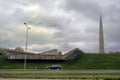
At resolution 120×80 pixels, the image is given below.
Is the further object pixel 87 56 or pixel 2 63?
pixel 87 56

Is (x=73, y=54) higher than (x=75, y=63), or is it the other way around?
(x=73, y=54)

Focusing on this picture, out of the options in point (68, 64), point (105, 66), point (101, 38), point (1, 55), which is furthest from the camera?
point (101, 38)

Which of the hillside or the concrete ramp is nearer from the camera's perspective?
the hillside

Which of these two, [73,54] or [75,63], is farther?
[73,54]

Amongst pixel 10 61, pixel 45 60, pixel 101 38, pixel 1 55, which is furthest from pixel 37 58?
pixel 101 38

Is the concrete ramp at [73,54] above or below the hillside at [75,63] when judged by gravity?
above

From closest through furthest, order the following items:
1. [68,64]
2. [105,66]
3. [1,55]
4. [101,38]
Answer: [105,66] → [68,64] → [1,55] → [101,38]

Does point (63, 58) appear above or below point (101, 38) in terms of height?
below

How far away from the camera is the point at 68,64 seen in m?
81.8

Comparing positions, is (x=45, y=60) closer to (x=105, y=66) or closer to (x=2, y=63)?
(x=2, y=63)

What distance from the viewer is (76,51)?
93.4 meters

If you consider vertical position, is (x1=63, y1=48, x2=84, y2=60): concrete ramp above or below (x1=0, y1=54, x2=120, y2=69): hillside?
above

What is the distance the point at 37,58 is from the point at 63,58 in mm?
7561

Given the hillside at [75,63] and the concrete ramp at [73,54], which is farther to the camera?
the concrete ramp at [73,54]
